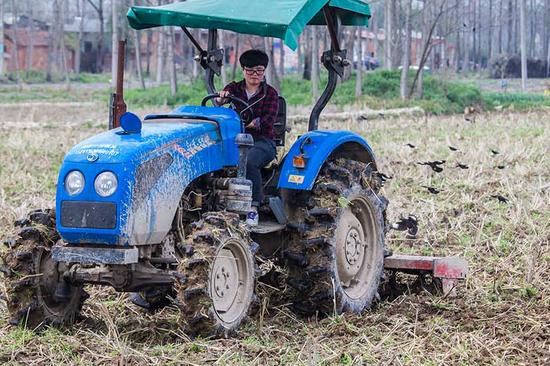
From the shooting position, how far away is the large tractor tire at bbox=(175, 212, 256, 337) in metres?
5.95

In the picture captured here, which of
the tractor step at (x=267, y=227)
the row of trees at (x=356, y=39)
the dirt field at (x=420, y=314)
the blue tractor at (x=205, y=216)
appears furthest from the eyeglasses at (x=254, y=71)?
the row of trees at (x=356, y=39)

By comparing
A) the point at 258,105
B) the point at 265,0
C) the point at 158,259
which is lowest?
the point at 158,259

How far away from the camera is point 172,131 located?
21.0ft

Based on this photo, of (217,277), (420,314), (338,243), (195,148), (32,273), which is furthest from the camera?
(338,243)

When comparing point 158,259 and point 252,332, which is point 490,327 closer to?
point 252,332

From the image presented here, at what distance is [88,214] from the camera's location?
237 inches

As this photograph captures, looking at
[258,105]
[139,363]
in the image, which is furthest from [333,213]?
[139,363]

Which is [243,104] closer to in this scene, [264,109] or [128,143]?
[264,109]

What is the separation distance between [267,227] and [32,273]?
1689 mm

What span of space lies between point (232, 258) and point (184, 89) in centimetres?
3043

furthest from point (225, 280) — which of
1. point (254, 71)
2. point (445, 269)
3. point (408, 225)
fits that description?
point (408, 225)

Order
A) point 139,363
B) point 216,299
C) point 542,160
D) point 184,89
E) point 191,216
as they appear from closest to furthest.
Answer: point 139,363
point 216,299
point 191,216
point 542,160
point 184,89

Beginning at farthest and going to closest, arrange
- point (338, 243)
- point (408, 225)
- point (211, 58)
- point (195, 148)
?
point (408, 225) → point (211, 58) → point (338, 243) → point (195, 148)

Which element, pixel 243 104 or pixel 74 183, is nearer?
pixel 74 183
